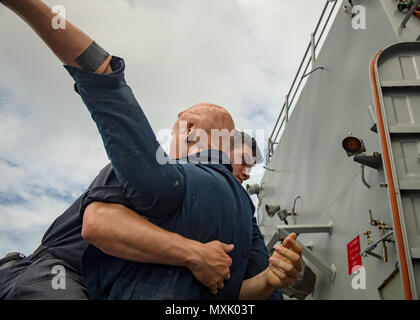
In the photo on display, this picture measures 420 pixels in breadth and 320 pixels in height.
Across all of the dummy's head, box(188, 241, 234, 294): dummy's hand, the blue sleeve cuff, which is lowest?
box(188, 241, 234, 294): dummy's hand

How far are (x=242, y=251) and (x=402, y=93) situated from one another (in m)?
1.42

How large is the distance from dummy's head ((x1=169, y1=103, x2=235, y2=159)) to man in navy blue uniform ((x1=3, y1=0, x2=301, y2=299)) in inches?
12.3

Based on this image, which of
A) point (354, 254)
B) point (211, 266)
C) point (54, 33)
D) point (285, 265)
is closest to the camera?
point (54, 33)

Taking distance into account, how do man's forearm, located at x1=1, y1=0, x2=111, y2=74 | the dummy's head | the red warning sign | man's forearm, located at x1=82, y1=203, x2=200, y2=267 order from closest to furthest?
man's forearm, located at x1=1, y1=0, x2=111, y2=74, man's forearm, located at x1=82, y1=203, x2=200, y2=267, the dummy's head, the red warning sign

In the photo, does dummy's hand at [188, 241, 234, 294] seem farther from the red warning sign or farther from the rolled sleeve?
the red warning sign

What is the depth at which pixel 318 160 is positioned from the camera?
3.90 metres

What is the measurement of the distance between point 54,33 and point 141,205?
1.95 ft

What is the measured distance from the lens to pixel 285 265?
1.19m

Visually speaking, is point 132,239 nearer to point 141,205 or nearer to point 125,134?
point 141,205

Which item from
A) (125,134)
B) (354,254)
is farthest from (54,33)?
(354,254)

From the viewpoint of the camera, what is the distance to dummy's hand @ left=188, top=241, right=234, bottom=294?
3.35 ft

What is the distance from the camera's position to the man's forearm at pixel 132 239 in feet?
3.24

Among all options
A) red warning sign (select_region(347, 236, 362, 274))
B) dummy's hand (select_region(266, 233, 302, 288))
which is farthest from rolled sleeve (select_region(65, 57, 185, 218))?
red warning sign (select_region(347, 236, 362, 274))

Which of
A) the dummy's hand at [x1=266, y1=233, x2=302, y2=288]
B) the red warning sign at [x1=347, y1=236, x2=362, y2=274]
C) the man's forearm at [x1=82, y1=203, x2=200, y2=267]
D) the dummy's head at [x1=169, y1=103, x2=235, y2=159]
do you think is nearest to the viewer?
the man's forearm at [x1=82, y1=203, x2=200, y2=267]
